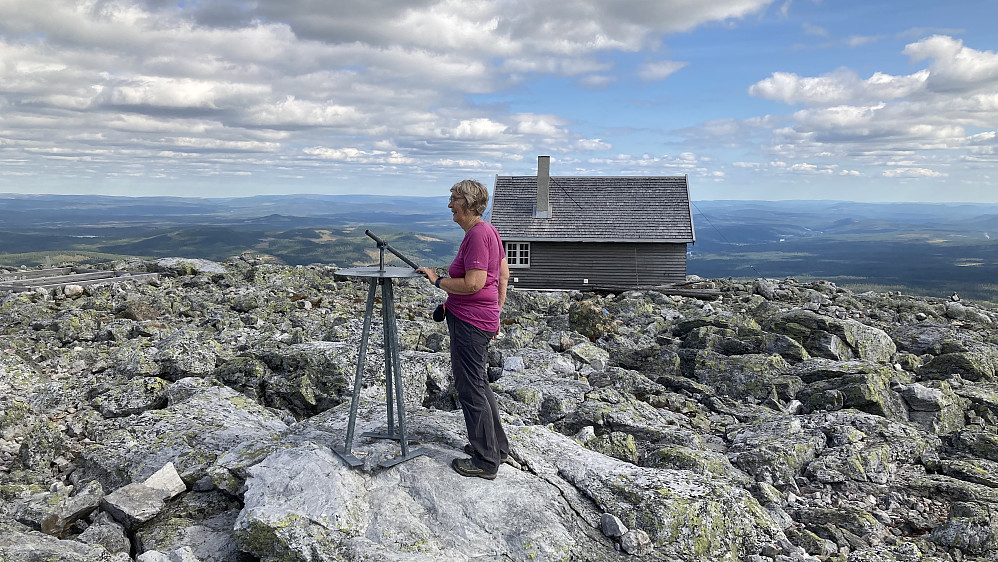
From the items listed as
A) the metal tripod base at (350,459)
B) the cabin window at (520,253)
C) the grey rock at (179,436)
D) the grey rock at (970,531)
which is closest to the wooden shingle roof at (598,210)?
the cabin window at (520,253)

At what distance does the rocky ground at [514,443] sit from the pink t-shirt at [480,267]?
5.09 feet

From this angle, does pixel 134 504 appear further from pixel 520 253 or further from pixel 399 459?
pixel 520 253

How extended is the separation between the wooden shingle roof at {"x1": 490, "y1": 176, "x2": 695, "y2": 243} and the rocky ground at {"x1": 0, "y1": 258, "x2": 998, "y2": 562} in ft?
46.8

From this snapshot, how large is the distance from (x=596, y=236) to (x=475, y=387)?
25.3m

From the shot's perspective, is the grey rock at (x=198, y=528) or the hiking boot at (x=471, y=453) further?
the hiking boot at (x=471, y=453)

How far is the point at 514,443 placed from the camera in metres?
6.76

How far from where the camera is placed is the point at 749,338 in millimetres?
13945

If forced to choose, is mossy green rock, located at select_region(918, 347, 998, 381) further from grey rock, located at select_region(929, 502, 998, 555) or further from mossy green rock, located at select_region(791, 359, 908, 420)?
grey rock, located at select_region(929, 502, 998, 555)

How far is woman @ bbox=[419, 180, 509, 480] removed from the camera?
546cm

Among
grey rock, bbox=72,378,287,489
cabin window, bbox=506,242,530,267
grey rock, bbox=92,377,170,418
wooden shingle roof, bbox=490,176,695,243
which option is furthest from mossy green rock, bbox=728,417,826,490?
cabin window, bbox=506,242,530,267

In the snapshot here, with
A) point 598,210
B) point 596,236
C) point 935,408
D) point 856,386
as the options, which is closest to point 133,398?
point 856,386

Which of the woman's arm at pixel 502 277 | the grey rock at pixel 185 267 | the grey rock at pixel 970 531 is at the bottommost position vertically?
the grey rock at pixel 970 531

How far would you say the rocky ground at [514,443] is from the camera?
532 centimetres

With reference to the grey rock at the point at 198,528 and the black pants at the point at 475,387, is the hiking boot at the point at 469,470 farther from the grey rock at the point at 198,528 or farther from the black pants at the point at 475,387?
the grey rock at the point at 198,528
